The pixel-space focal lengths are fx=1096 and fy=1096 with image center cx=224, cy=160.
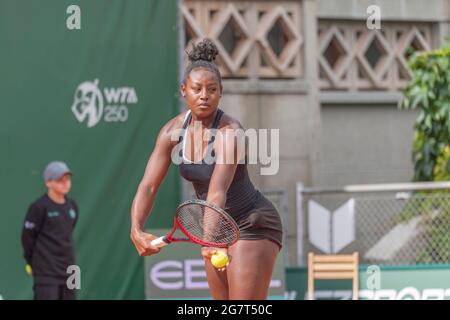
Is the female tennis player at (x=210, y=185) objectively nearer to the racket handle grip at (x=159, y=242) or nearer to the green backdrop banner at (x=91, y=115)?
the racket handle grip at (x=159, y=242)

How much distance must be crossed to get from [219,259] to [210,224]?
254mm

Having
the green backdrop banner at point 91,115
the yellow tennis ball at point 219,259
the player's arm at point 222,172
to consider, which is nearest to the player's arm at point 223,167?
the player's arm at point 222,172

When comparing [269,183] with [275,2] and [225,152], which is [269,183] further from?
[225,152]

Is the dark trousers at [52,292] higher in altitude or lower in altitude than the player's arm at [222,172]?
lower

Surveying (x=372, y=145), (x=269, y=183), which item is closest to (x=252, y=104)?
(x=269, y=183)

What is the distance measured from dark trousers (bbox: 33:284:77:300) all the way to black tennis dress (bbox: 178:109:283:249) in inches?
168

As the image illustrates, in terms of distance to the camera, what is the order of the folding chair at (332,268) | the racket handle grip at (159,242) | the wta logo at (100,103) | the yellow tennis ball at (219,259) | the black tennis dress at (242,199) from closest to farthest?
the yellow tennis ball at (219,259)
the racket handle grip at (159,242)
the black tennis dress at (242,199)
the folding chair at (332,268)
the wta logo at (100,103)

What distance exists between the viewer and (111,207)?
36.7ft

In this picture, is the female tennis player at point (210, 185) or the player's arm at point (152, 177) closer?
the female tennis player at point (210, 185)

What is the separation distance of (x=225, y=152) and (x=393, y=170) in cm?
800

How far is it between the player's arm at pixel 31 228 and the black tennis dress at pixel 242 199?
13.8 ft

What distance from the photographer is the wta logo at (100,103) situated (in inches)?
436

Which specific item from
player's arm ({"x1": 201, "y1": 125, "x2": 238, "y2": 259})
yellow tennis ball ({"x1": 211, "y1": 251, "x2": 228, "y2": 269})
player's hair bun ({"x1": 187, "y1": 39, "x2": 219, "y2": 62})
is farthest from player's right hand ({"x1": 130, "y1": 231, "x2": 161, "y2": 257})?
player's hair bun ({"x1": 187, "y1": 39, "x2": 219, "y2": 62})

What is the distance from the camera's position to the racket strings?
5867mm
